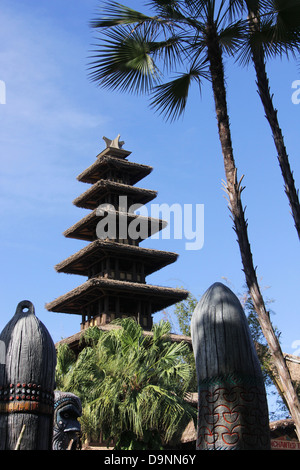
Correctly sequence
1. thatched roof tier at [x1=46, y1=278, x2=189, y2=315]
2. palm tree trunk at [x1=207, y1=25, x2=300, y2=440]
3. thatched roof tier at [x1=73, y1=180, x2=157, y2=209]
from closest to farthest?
palm tree trunk at [x1=207, y1=25, x2=300, y2=440] → thatched roof tier at [x1=46, y1=278, x2=189, y2=315] → thatched roof tier at [x1=73, y1=180, x2=157, y2=209]

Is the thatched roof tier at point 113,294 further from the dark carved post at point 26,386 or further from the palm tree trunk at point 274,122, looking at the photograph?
the dark carved post at point 26,386

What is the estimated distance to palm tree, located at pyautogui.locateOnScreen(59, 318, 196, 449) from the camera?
1667 centimetres

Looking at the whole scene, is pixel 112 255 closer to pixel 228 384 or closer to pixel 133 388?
pixel 133 388

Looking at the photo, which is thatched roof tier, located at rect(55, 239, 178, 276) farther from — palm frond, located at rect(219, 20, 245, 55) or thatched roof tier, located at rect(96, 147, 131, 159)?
palm frond, located at rect(219, 20, 245, 55)

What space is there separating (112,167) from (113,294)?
9.02m

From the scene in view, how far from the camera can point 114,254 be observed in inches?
1303

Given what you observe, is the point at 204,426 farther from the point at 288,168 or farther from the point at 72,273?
the point at 72,273

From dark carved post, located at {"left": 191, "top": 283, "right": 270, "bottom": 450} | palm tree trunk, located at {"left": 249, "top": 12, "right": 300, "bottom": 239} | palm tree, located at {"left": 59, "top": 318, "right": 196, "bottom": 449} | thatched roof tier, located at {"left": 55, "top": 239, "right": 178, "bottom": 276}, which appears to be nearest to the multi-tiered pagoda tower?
thatched roof tier, located at {"left": 55, "top": 239, "right": 178, "bottom": 276}

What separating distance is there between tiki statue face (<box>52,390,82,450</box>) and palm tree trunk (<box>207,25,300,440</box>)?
3199mm

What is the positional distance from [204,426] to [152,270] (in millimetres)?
32712

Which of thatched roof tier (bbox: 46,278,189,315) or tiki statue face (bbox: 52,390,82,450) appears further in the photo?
thatched roof tier (bbox: 46,278,189,315)

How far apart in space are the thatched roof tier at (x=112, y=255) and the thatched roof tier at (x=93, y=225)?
Result: 2.20 m

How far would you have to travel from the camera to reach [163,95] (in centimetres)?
872

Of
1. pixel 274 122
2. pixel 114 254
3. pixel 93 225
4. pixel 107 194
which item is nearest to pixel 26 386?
pixel 274 122
